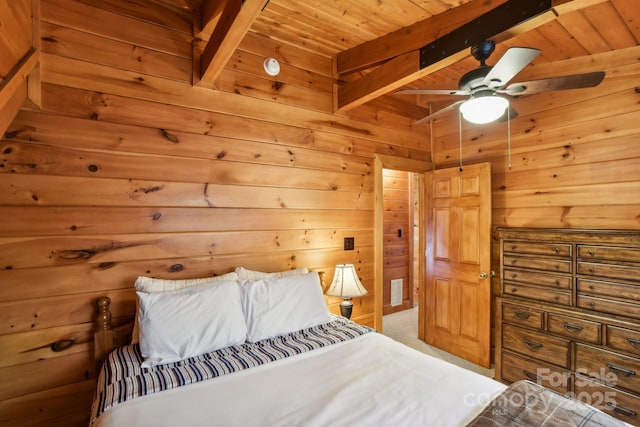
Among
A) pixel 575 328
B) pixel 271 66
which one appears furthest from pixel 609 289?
pixel 271 66

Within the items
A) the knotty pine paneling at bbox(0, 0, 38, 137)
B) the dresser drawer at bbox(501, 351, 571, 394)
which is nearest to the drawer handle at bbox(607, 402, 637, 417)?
the dresser drawer at bbox(501, 351, 571, 394)

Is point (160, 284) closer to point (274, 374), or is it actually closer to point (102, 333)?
point (102, 333)

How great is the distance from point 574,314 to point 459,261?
1082 mm

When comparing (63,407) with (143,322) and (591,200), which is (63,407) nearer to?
(143,322)

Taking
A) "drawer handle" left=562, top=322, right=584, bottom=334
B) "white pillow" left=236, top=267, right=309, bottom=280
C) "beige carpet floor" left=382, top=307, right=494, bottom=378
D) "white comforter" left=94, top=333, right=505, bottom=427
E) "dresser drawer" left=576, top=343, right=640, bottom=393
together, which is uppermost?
"white pillow" left=236, top=267, right=309, bottom=280

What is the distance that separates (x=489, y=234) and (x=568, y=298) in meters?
0.84

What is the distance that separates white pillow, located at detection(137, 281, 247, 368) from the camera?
1629 mm

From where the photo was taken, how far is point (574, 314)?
2.26m

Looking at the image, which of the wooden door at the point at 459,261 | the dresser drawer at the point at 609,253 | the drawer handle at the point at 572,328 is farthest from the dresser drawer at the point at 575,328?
the wooden door at the point at 459,261

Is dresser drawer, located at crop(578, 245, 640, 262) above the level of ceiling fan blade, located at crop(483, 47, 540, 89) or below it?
below

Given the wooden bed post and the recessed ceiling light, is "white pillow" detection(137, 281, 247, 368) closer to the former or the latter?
the wooden bed post

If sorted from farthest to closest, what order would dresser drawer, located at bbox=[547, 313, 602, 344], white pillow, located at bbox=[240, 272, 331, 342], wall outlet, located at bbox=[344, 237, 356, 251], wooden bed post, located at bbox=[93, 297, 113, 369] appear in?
wall outlet, located at bbox=[344, 237, 356, 251], dresser drawer, located at bbox=[547, 313, 602, 344], white pillow, located at bbox=[240, 272, 331, 342], wooden bed post, located at bbox=[93, 297, 113, 369]

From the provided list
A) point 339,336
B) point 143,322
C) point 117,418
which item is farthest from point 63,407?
point 339,336

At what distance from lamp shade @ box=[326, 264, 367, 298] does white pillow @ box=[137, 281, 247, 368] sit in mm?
966
